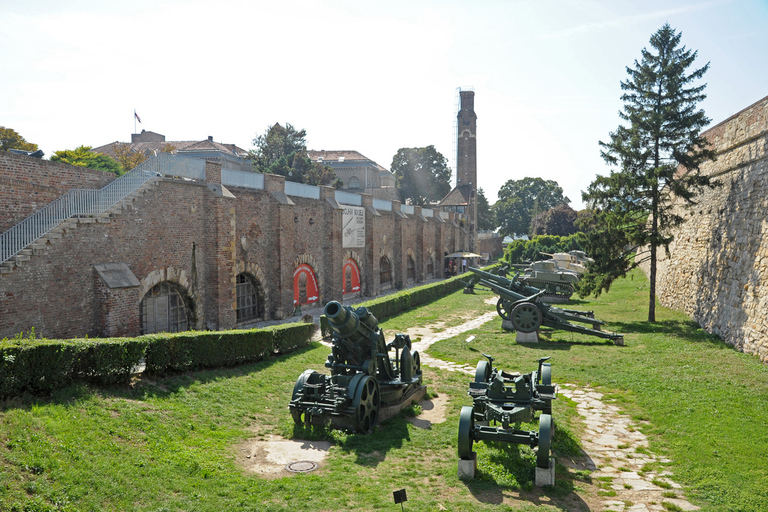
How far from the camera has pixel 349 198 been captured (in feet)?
88.3

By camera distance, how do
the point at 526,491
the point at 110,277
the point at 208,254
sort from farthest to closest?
the point at 208,254 < the point at 110,277 < the point at 526,491

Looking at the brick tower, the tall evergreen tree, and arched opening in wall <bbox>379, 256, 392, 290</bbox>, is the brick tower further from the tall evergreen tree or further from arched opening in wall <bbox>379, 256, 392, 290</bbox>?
Result: the tall evergreen tree

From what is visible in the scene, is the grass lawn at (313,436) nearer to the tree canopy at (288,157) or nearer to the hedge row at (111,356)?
the hedge row at (111,356)

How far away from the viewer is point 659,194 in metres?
18.7

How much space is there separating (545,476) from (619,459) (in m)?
1.86

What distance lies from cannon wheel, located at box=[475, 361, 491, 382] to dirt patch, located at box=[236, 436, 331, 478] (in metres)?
2.64

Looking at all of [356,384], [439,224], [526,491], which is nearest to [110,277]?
[356,384]

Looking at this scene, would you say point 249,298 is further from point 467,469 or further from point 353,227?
point 467,469

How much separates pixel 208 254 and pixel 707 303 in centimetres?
1619

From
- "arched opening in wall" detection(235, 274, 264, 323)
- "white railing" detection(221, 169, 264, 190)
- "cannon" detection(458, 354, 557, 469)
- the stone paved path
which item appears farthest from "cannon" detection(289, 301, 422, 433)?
"white railing" detection(221, 169, 264, 190)

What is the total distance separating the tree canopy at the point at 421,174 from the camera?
6844cm

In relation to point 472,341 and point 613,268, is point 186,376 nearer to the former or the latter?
point 472,341

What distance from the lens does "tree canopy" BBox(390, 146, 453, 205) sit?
225 feet

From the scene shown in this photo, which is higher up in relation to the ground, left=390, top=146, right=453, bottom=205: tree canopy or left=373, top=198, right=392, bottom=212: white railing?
left=390, top=146, right=453, bottom=205: tree canopy
